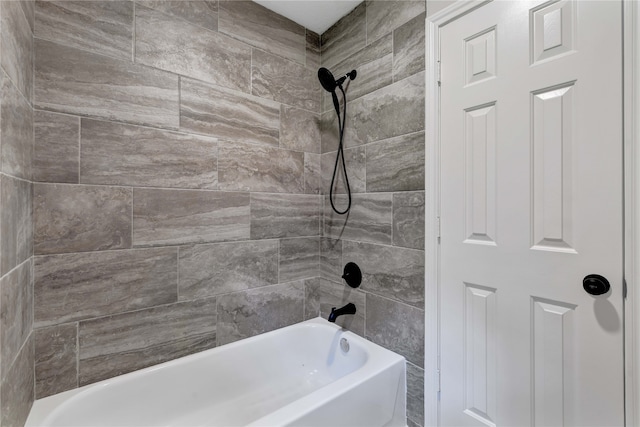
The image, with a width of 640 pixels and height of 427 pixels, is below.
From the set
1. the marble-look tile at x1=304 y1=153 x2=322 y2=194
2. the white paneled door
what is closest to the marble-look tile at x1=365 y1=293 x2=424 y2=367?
the white paneled door

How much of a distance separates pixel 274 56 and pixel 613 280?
6.39 ft

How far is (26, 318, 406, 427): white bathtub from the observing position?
118cm

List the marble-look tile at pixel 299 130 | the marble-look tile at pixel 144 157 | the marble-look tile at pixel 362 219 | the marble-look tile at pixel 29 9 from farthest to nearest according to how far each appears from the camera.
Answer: the marble-look tile at pixel 299 130
the marble-look tile at pixel 362 219
the marble-look tile at pixel 144 157
the marble-look tile at pixel 29 9

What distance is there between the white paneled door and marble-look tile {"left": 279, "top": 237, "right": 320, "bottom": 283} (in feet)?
2.98

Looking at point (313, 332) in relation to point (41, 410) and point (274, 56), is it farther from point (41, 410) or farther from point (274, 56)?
point (274, 56)

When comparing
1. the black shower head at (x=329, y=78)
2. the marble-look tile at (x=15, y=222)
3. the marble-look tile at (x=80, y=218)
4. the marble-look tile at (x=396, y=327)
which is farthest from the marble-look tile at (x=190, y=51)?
the marble-look tile at (x=396, y=327)

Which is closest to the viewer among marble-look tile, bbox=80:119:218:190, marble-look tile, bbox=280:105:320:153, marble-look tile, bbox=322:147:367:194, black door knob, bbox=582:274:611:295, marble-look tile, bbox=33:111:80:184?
black door knob, bbox=582:274:611:295

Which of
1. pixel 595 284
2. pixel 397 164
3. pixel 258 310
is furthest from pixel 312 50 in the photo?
pixel 595 284

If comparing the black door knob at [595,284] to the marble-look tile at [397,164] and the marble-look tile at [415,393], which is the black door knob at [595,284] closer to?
the marble-look tile at [397,164]

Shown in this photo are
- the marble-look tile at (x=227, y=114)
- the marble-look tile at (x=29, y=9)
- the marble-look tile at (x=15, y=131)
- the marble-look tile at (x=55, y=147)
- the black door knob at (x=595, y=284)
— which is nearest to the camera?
the marble-look tile at (x=15, y=131)

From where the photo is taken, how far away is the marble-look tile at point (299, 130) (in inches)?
74.2

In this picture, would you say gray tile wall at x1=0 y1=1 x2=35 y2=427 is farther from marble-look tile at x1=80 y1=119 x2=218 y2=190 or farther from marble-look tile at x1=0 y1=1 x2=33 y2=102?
marble-look tile at x1=80 y1=119 x2=218 y2=190

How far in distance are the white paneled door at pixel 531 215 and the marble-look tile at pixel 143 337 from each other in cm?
124

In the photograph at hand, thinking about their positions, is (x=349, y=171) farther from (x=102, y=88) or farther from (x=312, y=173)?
(x=102, y=88)
